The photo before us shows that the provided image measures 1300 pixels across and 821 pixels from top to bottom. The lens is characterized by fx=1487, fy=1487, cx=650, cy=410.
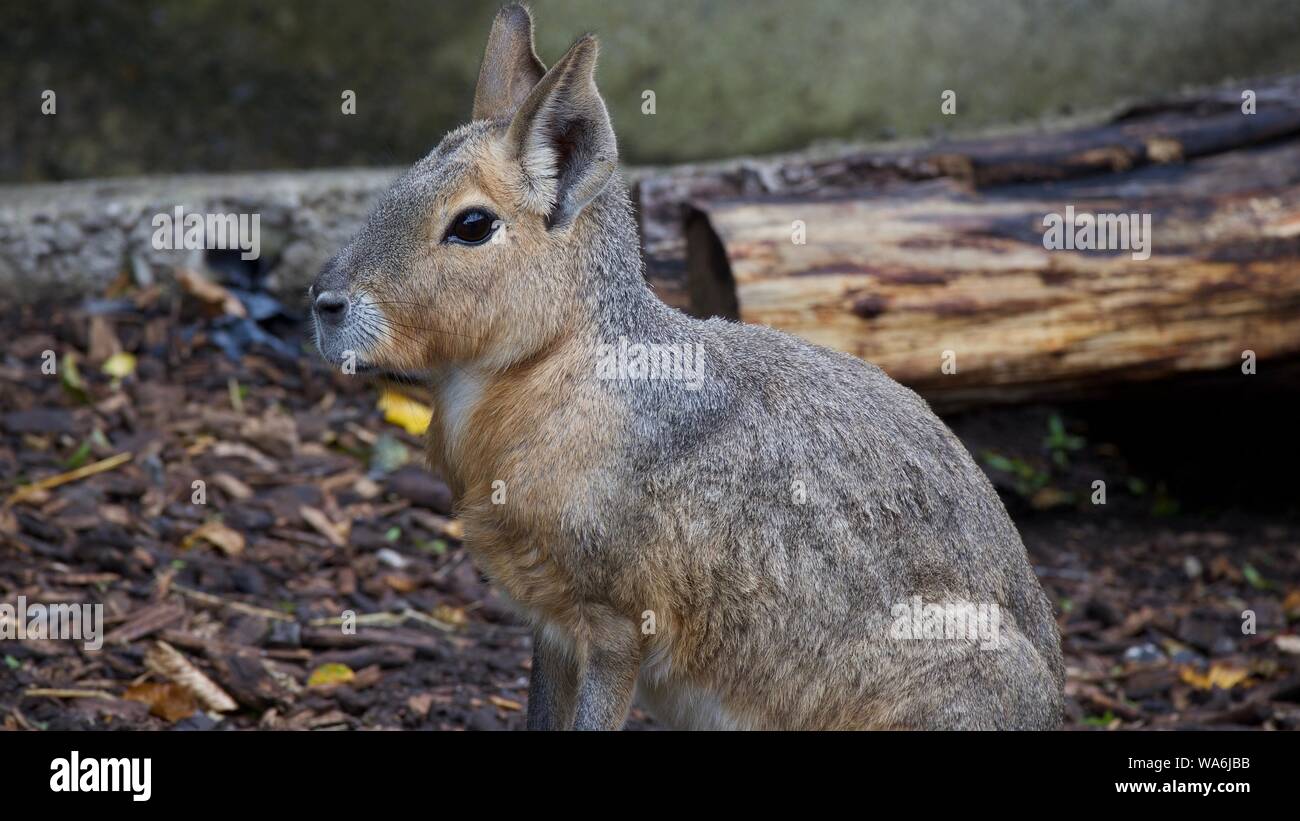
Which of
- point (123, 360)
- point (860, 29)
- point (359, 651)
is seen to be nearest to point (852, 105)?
point (860, 29)

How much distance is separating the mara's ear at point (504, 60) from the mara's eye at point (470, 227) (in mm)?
710

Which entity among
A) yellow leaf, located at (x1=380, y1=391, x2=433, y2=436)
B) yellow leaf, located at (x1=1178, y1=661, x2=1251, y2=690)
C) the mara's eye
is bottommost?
yellow leaf, located at (x1=1178, y1=661, x2=1251, y2=690)

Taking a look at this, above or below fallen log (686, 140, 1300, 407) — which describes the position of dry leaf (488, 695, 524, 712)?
below

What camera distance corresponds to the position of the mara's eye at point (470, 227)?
14.7 feet

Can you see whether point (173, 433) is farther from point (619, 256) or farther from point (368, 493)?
point (619, 256)

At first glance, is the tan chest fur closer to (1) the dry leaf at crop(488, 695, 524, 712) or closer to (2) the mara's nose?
(2) the mara's nose

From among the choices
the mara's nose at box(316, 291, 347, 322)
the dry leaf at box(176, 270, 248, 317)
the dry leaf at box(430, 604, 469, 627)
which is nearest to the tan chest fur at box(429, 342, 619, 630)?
the mara's nose at box(316, 291, 347, 322)

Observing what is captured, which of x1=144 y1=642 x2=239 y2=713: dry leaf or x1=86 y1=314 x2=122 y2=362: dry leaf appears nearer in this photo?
x1=144 y1=642 x2=239 y2=713: dry leaf

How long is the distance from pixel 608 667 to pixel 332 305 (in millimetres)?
1371

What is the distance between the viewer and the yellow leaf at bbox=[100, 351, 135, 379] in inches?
318

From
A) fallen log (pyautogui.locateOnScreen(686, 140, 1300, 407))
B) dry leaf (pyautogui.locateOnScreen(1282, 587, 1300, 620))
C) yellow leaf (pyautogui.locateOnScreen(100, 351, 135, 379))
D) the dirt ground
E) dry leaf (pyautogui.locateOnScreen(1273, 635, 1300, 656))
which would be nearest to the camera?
the dirt ground

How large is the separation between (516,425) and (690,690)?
1.02 m

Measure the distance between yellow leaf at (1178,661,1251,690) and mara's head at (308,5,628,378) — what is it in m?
3.82

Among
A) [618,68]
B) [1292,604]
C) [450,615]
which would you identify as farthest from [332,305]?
[618,68]
